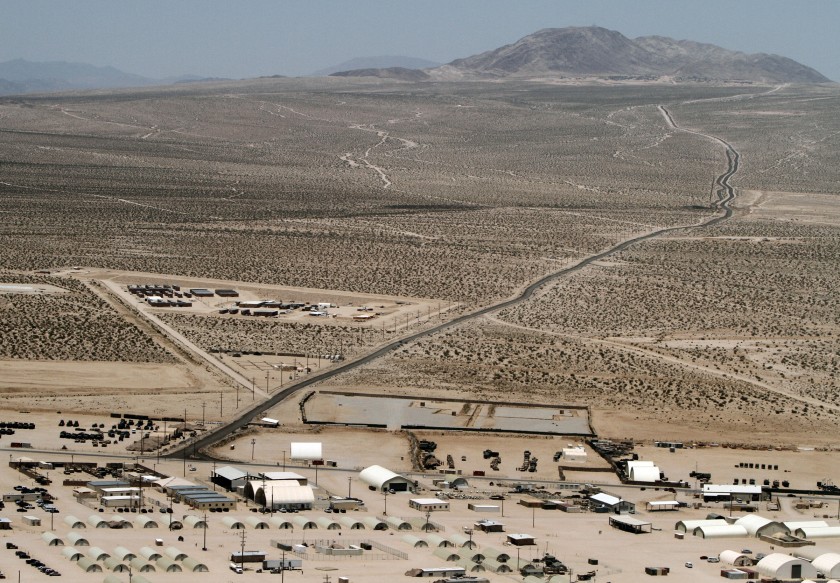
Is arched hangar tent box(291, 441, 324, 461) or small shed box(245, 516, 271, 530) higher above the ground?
arched hangar tent box(291, 441, 324, 461)

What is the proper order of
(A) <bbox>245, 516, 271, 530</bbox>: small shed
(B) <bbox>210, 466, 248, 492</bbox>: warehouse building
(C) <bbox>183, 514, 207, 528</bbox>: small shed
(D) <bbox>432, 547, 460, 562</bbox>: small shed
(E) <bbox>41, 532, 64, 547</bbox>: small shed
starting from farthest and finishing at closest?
(B) <bbox>210, 466, 248, 492</bbox>: warehouse building → (A) <bbox>245, 516, 271, 530</bbox>: small shed → (C) <bbox>183, 514, 207, 528</bbox>: small shed → (D) <bbox>432, 547, 460, 562</bbox>: small shed → (E) <bbox>41, 532, 64, 547</bbox>: small shed

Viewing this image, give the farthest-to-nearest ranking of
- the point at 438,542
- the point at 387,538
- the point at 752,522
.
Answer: the point at 752,522
the point at 387,538
the point at 438,542

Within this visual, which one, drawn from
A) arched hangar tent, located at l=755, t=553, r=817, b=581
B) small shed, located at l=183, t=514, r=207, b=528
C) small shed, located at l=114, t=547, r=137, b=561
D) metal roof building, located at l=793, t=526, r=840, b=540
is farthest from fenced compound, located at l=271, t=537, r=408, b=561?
metal roof building, located at l=793, t=526, r=840, b=540

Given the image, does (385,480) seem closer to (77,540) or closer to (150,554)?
(150,554)

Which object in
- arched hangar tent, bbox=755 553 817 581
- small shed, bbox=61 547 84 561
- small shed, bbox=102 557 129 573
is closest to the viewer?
small shed, bbox=102 557 129 573

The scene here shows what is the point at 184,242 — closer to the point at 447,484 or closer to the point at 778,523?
the point at 447,484

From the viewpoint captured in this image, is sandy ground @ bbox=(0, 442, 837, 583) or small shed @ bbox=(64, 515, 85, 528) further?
small shed @ bbox=(64, 515, 85, 528)

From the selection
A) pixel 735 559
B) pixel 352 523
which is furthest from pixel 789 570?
pixel 352 523

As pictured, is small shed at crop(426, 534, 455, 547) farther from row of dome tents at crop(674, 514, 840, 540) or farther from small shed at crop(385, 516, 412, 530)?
row of dome tents at crop(674, 514, 840, 540)
